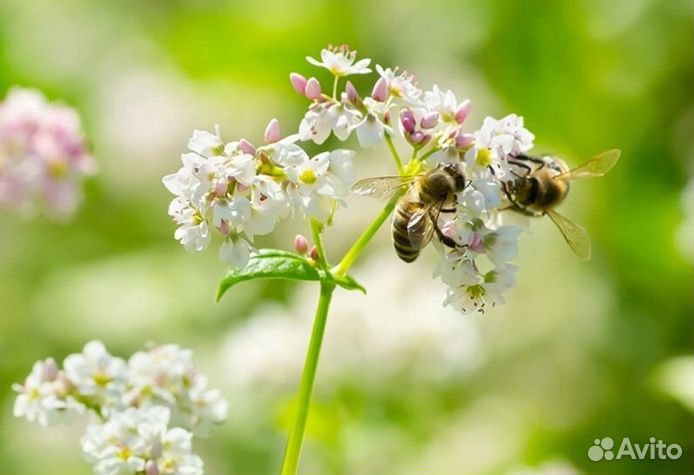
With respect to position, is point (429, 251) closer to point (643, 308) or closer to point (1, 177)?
point (643, 308)

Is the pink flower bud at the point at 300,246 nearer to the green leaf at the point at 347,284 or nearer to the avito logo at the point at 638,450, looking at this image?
the green leaf at the point at 347,284

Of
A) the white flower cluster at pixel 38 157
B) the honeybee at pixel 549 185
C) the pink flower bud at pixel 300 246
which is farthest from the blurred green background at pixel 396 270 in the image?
the pink flower bud at pixel 300 246

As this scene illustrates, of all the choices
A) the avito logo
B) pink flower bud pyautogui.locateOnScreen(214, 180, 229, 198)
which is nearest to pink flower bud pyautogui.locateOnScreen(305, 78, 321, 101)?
pink flower bud pyautogui.locateOnScreen(214, 180, 229, 198)

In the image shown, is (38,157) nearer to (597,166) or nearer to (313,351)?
(597,166)

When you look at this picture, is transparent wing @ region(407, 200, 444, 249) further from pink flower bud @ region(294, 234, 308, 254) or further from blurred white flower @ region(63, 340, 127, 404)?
blurred white flower @ region(63, 340, 127, 404)

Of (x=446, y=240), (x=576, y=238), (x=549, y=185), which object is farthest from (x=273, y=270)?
(x=549, y=185)
